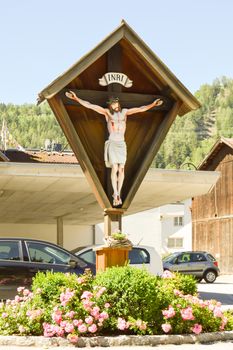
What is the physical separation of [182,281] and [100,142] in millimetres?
3277

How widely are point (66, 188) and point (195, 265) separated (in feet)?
52.0

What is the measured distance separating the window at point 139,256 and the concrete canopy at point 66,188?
6.46 feet

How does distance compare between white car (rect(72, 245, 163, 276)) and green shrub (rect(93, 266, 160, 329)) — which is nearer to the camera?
green shrub (rect(93, 266, 160, 329))

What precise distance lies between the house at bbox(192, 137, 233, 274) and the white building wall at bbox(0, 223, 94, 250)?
34.2ft

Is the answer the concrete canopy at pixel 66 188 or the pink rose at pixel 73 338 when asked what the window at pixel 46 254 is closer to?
the concrete canopy at pixel 66 188

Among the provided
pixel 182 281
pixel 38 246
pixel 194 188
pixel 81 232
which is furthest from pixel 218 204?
pixel 182 281

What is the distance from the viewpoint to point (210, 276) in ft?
117

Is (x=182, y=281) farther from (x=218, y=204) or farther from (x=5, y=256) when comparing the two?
(x=218, y=204)

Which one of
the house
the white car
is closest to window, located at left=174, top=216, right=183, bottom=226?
the house

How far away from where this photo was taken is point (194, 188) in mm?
22062

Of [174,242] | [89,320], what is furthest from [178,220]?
[89,320]

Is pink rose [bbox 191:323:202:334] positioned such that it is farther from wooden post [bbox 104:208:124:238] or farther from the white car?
the white car

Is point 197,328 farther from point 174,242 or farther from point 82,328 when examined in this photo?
point 174,242

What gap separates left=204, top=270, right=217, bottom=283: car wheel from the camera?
35.4m
